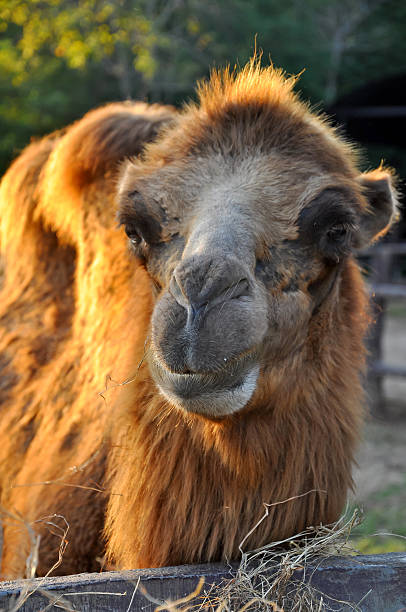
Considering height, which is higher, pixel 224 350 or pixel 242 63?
pixel 242 63

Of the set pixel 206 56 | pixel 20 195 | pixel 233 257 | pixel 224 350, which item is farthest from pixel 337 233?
pixel 206 56

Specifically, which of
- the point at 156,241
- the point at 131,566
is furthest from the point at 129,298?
the point at 131,566

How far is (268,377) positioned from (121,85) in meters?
21.6

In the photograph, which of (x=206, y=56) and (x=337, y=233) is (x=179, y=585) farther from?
(x=206, y=56)

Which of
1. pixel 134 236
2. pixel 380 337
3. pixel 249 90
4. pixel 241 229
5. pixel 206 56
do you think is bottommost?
pixel 241 229

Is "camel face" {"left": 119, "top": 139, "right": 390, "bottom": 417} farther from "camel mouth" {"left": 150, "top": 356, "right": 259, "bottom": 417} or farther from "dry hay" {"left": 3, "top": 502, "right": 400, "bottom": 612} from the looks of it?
"dry hay" {"left": 3, "top": 502, "right": 400, "bottom": 612}

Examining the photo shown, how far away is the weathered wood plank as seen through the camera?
2006 mm

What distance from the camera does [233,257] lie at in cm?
227

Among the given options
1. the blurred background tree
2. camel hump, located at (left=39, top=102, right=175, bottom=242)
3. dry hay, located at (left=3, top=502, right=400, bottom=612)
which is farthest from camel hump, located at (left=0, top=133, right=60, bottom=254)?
the blurred background tree

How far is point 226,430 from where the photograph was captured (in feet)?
8.30

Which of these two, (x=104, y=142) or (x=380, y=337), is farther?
(x=380, y=337)

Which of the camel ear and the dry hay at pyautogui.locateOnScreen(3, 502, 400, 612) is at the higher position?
the camel ear

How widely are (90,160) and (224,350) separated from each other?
1.85 metres

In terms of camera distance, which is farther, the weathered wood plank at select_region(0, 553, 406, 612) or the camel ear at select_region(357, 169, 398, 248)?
the camel ear at select_region(357, 169, 398, 248)
